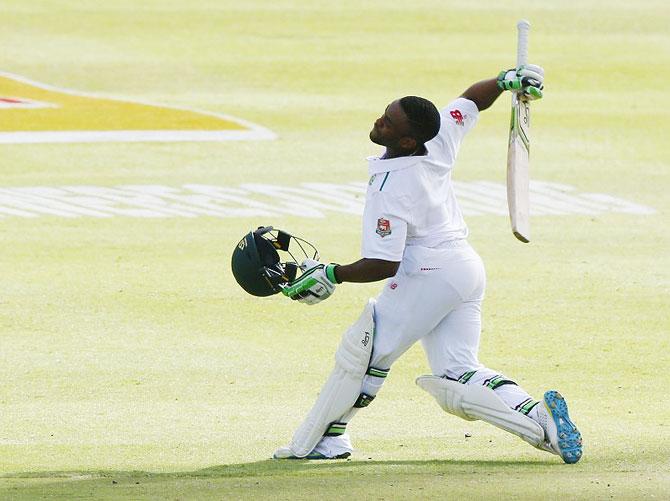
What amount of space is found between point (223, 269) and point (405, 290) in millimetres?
5310

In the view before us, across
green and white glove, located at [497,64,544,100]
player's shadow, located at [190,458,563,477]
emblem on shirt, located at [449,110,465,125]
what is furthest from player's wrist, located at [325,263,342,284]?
green and white glove, located at [497,64,544,100]

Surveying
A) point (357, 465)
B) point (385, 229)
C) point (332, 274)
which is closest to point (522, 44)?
point (385, 229)

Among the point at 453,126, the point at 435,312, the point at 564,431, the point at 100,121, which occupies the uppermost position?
the point at 453,126

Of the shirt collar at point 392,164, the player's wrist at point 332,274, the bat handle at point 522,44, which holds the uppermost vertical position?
the bat handle at point 522,44

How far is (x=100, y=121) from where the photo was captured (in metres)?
18.9

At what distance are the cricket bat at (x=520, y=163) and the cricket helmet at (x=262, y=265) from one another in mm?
1024

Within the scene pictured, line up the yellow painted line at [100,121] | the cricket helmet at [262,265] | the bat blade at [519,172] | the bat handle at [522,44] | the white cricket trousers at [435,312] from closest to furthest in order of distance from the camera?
the white cricket trousers at [435,312]
the cricket helmet at [262,265]
the bat blade at [519,172]
the bat handle at [522,44]
the yellow painted line at [100,121]

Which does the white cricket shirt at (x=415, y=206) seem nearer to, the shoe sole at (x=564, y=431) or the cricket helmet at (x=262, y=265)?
the cricket helmet at (x=262, y=265)

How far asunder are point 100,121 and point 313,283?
496 inches

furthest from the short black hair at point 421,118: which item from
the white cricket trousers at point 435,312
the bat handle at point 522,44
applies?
the bat handle at point 522,44

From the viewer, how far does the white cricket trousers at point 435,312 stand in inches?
267

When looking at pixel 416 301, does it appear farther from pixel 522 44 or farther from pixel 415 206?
pixel 522 44

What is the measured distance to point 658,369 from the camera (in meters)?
9.13

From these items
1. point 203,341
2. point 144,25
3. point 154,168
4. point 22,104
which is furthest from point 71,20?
point 203,341
